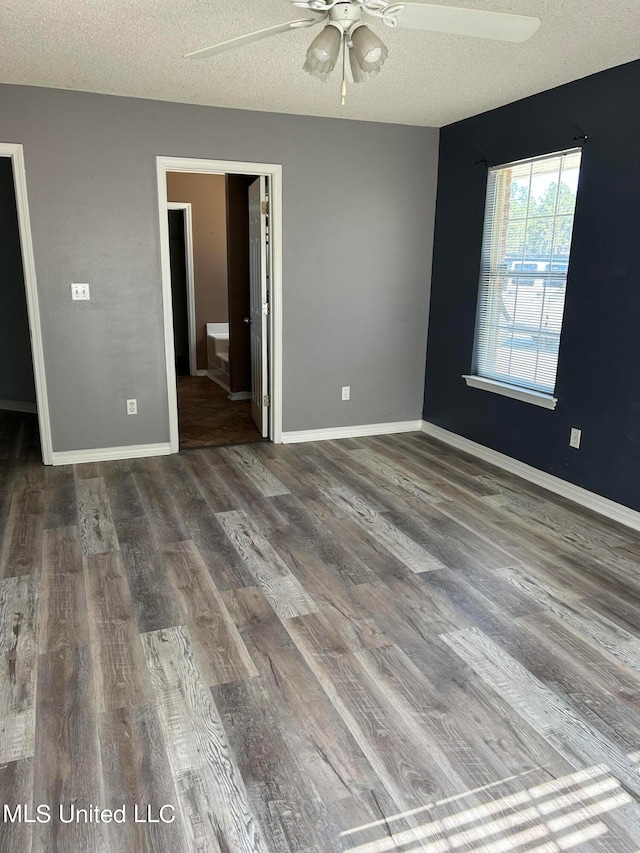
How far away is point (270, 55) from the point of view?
Answer: 320 centimetres

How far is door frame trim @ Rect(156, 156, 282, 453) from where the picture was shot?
14.1ft

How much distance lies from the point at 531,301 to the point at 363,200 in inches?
64.3

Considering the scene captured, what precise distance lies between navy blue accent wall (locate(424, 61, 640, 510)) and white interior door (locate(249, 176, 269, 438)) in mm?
1605

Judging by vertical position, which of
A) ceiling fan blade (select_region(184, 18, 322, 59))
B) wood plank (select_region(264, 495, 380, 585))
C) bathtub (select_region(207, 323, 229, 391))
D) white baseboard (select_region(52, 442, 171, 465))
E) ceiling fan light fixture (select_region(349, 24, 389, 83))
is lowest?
wood plank (select_region(264, 495, 380, 585))

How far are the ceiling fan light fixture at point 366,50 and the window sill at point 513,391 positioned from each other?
8.16 feet

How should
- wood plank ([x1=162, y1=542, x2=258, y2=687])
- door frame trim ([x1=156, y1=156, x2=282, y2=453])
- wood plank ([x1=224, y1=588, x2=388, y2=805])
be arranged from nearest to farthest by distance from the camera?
1. wood plank ([x1=224, y1=588, x2=388, y2=805])
2. wood plank ([x1=162, y1=542, x2=258, y2=687])
3. door frame trim ([x1=156, y1=156, x2=282, y2=453])

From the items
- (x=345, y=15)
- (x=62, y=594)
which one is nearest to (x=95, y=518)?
(x=62, y=594)

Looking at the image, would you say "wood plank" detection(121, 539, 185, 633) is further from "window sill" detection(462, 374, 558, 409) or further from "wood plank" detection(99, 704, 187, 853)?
"window sill" detection(462, 374, 558, 409)

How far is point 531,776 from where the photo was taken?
176cm

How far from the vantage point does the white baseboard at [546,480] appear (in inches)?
139

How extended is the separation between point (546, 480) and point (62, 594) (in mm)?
3065

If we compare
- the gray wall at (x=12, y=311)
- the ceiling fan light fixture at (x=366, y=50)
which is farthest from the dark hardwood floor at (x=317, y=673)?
the gray wall at (x=12, y=311)

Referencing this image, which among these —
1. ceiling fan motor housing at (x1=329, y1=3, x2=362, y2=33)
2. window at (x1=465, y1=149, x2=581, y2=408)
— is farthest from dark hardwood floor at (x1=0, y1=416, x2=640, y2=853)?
ceiling fan motor housing at (x1=329, y1=3, x2=362, y2=33)

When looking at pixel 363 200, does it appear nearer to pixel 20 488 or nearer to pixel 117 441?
pixel 117 441
